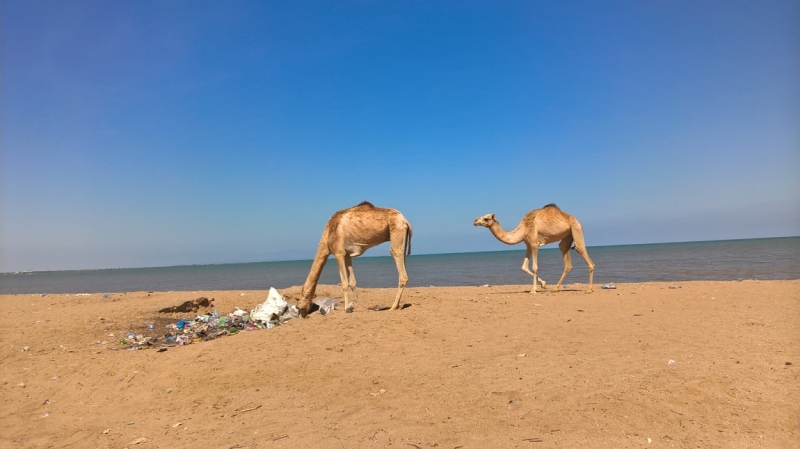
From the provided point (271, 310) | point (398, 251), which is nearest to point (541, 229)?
point (398, 251)

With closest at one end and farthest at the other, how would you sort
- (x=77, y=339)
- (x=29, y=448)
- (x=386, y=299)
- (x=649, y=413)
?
(x=649, y=413)
(x=29, y=448)
(x=77, y=339)
(x=386, y=299)

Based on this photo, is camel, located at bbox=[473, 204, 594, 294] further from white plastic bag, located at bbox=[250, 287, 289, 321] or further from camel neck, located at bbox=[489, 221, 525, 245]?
white plastic bag, located at bbox=[250, 287, 289, 321]

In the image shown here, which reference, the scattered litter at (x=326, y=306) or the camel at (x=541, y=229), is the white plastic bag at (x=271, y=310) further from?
the camel at (x=541, y=229)

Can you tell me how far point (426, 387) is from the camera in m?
5.29

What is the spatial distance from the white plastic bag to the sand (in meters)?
2.14

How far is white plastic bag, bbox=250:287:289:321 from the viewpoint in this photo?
10.2 meters

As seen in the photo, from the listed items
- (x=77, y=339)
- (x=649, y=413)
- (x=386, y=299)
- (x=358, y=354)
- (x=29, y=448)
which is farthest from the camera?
(x=386, y=299)

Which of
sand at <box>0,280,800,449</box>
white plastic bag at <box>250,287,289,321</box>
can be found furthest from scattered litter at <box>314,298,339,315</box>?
sand at <box>0,280,800,449</box>

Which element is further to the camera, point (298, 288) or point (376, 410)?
point (298, 288)

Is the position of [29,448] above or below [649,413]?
below

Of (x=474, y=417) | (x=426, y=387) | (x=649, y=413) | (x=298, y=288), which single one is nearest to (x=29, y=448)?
(x=426, y=387)

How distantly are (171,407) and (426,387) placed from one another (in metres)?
3.33

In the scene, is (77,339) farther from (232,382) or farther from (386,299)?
(386,299)

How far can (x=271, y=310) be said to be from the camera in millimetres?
10391
